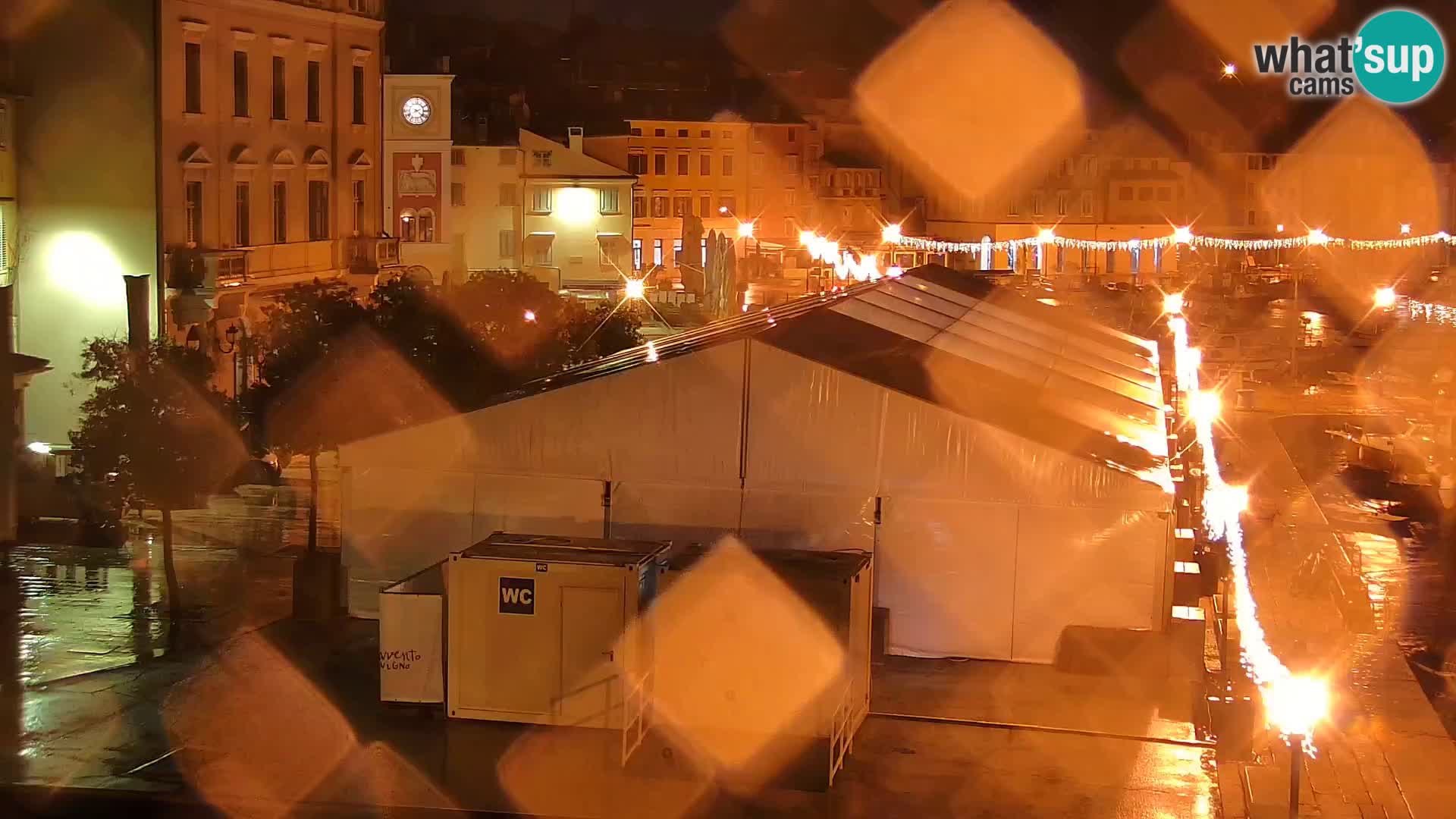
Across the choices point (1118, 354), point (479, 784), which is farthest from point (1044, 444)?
point (1118, 354)

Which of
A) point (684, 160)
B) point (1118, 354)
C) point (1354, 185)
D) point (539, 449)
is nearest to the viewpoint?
point (539, 449)

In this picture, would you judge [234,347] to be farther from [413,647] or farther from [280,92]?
[413,647]

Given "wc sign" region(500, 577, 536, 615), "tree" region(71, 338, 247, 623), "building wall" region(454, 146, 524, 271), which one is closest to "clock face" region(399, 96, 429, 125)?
"building wall" region(454, 146, 524, 271)

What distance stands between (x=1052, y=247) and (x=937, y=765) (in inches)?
2960

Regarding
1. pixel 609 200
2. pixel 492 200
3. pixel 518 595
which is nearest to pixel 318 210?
pixel 518 595

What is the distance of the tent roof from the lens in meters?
16.0

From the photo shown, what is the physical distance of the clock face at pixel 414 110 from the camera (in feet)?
160

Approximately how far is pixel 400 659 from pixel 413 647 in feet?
0.44

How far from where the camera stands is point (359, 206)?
36781 mm

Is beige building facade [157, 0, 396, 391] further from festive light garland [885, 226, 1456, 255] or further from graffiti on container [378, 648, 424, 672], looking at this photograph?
festive light garland [885, 226, 1456, 255]

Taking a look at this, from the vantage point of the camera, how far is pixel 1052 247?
85.6 m

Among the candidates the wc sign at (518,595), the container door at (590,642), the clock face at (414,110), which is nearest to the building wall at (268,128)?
the clock face at (414,110)

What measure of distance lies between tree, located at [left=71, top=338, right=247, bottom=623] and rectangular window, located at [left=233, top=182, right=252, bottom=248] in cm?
1376

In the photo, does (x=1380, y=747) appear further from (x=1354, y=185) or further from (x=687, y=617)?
(x=1354, y=185)
